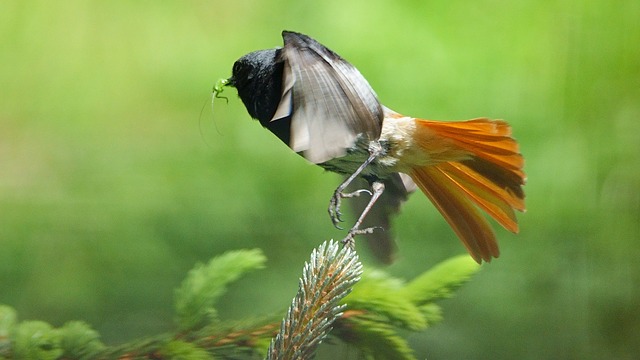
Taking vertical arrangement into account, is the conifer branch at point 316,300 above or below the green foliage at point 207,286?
below

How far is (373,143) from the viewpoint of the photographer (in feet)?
2.84

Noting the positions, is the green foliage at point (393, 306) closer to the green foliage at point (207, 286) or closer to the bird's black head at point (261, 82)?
the green foliage at point (207, 286)

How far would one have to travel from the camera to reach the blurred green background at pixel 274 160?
1171 mm

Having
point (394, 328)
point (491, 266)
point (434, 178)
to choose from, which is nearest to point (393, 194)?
point (434, 178)

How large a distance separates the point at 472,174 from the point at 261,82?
296 millimetres

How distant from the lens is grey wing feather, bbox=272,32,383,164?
0.79 meters

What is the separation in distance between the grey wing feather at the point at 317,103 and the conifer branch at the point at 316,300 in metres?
0.12

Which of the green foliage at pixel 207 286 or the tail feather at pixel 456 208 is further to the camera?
Answer: the green foliage at pixel 207 286

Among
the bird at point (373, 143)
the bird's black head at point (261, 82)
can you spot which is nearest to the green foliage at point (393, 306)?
the bird at point (373, 143)

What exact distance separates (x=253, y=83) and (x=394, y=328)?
453mm

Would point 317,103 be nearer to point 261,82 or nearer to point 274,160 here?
point 261,82

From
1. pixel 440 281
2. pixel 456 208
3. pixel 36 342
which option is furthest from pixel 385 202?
pixel 36 342

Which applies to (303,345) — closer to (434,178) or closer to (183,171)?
(434,178)

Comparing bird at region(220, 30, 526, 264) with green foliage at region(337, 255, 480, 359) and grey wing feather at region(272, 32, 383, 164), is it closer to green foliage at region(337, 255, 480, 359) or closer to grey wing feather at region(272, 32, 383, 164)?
grey wing feather at region(272, 32, 383, 164)
